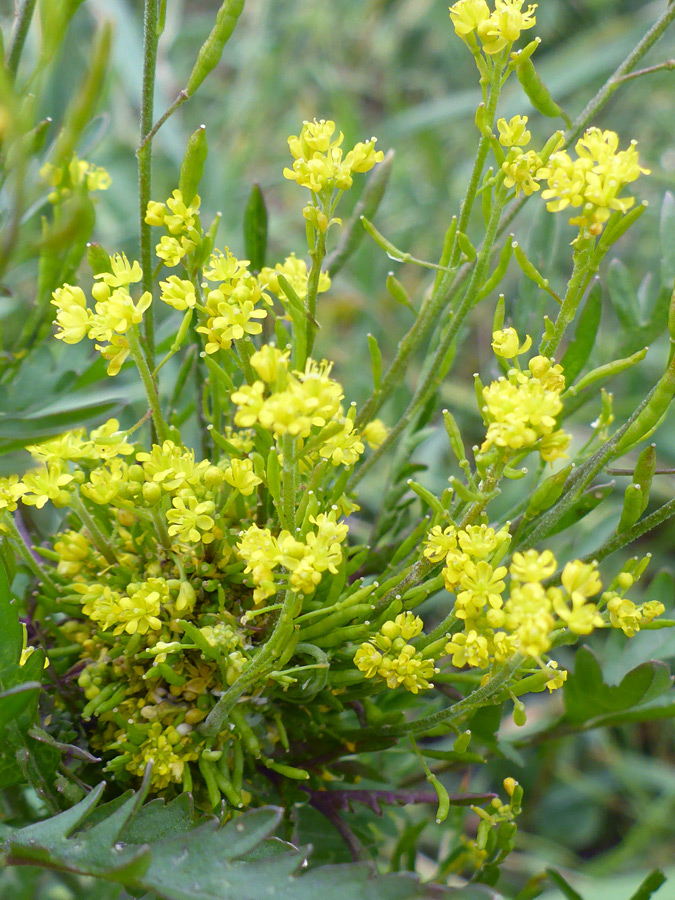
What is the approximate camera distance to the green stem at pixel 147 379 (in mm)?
446

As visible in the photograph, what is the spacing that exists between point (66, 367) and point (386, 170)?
30 centimetres

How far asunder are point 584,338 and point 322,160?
0.91ft

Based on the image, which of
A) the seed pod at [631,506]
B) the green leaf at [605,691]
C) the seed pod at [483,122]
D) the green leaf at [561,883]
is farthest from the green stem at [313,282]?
the green leaf at [561,883]

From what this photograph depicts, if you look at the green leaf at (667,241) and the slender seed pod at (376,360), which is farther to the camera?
the green leaf at (667,241)

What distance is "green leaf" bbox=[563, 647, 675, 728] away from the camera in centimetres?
55

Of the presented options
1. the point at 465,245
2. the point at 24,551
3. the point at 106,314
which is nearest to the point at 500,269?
the point at 465,245

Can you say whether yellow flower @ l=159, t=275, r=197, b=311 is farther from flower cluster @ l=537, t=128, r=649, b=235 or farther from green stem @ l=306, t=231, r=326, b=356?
flower cluster @ l=537, t=128, r=649, b=235

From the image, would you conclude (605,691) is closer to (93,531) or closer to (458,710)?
(458,710)

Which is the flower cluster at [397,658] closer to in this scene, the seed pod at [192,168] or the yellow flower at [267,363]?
the yellow flower at [267,363]

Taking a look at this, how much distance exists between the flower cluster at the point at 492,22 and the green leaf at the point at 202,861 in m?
0.42

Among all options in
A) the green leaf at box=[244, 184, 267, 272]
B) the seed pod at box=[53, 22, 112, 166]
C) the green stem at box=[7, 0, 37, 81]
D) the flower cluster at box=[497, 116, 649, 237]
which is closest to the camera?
the seed pod at box=[53, 22, 112, 166]

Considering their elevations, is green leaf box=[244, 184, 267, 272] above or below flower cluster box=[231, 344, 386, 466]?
above

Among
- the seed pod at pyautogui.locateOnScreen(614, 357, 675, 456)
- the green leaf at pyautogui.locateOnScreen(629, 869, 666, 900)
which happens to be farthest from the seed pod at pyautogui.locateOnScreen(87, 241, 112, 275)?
the green leaf at pyautogui.locateOnScreen(629, 869, 666, 900)

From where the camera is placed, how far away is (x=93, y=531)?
486mm
